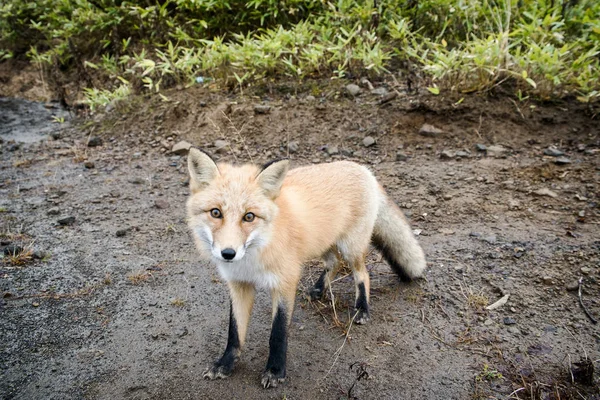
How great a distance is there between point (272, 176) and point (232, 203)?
0.28 metres

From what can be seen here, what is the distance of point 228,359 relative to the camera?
2.47 meters

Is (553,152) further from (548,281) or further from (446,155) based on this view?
(548,281)

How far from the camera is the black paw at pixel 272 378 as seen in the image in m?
2.37

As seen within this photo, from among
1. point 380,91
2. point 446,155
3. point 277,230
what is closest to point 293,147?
point 380,91

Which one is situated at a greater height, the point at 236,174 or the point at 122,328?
the point at 236,174

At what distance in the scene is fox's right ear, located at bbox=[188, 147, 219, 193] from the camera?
7.62 ft

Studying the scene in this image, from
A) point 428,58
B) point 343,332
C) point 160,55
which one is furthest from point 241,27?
point 343,332

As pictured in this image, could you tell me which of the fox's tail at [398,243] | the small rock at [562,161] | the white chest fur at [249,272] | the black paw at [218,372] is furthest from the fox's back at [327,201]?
the small rock at [562,161]

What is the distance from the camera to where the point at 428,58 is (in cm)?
554

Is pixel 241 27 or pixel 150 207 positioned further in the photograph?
pixel 241 27

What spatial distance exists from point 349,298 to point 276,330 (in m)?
0.97

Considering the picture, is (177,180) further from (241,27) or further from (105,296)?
(241,27)

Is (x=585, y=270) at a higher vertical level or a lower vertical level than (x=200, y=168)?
lower

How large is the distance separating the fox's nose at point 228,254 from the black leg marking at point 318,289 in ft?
4.24
